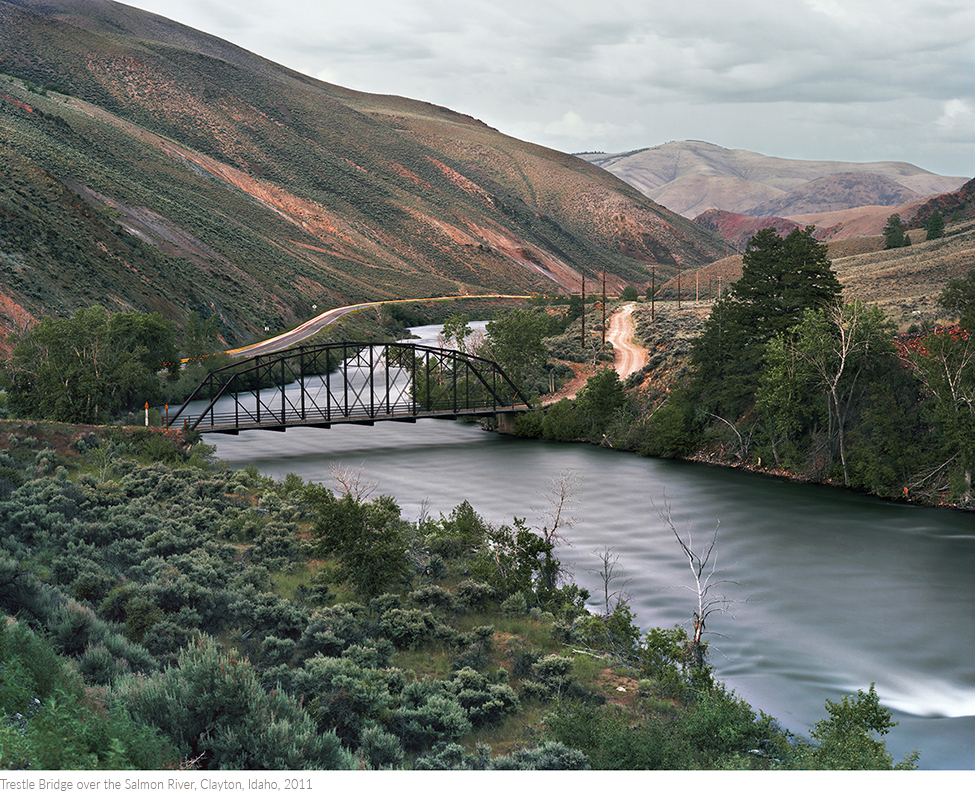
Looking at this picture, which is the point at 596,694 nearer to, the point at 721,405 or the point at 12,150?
the point at 721,405

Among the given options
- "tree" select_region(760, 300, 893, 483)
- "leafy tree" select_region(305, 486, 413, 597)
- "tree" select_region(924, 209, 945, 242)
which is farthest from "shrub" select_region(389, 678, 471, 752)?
"tree" select_region(924, 209, 945, 242)

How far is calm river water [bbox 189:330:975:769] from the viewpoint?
65.2ft

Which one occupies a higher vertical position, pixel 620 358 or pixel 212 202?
pixel 212 202

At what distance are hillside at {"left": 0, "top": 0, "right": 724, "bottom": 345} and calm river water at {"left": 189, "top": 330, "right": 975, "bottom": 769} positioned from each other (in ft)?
98.9

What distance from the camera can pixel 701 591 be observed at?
872 inches

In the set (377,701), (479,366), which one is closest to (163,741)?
(377,701)

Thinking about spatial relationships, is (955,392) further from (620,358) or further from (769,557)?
(620,358)

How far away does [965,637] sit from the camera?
74.8 feet

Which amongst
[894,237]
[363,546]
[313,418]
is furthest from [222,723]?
[894,237]

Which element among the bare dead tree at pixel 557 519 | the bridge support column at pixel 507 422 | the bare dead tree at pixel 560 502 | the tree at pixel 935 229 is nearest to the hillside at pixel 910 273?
the tree at pixel 935 229

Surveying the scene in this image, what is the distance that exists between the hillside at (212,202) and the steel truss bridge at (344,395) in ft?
37.6

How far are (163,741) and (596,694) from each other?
9.80 m

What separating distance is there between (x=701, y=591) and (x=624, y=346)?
54.0 metres
